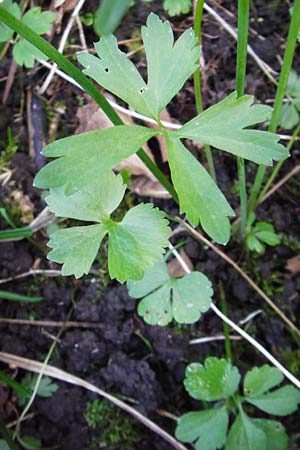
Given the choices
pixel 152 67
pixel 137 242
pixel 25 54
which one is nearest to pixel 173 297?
pixel 137 242

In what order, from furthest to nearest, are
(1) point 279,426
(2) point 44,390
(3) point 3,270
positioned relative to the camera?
→ (3) point 3,270 → (2) point 44,390 → (1) point 279,426

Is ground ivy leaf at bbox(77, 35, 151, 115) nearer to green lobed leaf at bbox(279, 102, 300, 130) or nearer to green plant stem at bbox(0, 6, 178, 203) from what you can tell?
green plant stem at bbox(0, 6, 178, 203)

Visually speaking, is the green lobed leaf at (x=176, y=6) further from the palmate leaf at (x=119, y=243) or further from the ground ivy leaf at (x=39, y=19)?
the palmate leaf at (x=119, y=243)

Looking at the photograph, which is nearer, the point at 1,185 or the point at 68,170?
the point at 68,170

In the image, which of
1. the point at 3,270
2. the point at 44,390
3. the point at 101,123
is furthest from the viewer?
the point at 101,123

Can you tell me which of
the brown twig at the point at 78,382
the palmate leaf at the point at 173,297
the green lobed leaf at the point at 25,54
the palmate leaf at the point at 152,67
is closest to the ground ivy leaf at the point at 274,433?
the brown twig at the point at 78,382

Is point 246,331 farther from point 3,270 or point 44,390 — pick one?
point 3,270

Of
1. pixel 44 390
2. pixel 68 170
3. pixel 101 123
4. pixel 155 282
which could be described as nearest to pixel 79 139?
pixel 68 170
